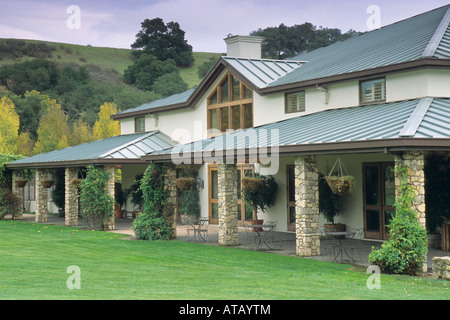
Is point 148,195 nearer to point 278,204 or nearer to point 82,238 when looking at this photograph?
point 82,238

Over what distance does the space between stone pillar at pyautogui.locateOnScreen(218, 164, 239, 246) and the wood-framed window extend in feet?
17.0

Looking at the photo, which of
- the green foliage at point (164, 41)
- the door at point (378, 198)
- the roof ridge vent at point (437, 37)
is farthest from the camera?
the green foliage at point (164, 41)

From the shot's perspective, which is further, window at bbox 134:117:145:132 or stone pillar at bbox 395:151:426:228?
window at bbox 134:117:145:132

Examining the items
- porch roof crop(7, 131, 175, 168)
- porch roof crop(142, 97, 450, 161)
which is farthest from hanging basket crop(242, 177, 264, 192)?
porch roof crop(7, 131, 175, 168)

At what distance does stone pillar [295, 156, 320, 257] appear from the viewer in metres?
15.0

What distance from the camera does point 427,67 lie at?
51.9 ft

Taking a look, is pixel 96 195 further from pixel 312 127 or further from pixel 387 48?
pixel 387 48

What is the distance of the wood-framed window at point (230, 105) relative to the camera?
74.6 ft

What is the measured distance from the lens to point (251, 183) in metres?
19.7

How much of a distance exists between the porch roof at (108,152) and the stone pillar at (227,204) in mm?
6358

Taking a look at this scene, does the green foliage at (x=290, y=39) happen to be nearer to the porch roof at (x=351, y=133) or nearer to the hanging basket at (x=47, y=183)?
the hanging basket at (x=47, y=183)

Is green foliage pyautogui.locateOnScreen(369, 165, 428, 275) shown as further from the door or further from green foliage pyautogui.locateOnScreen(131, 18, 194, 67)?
green foliage pyautogui.locateOnScreen(131, 18, 194, 67)

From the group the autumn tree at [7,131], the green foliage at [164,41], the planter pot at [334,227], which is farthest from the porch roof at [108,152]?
the green foliage at [164,41]
